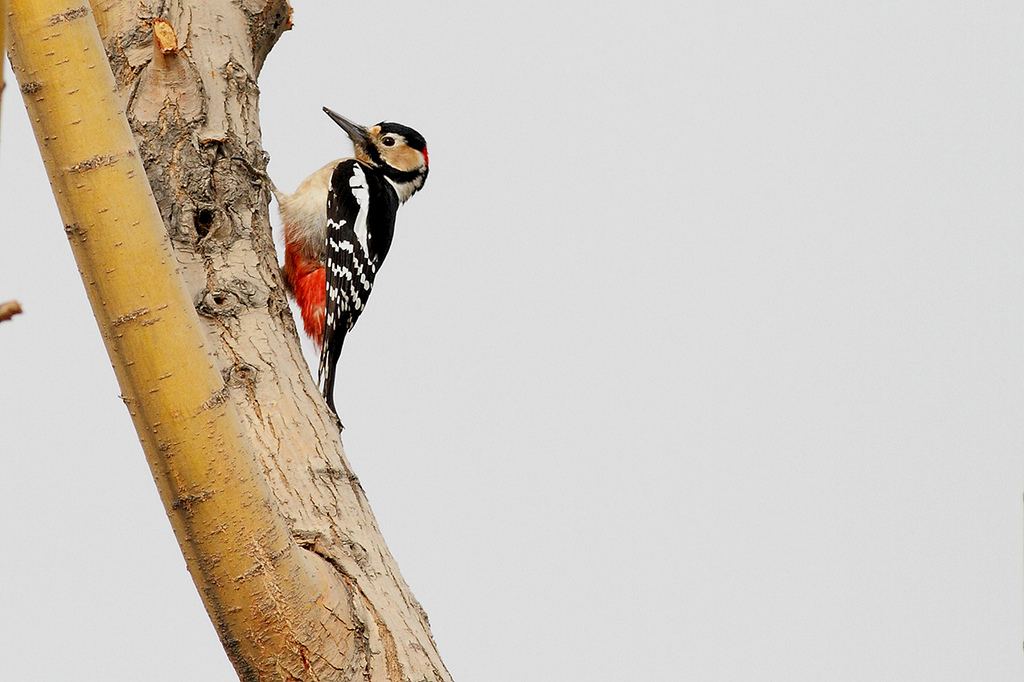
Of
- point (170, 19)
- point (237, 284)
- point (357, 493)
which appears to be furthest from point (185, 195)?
point (357, 493)

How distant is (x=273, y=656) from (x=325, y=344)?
186cm

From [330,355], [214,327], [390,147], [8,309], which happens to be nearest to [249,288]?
[214,327]

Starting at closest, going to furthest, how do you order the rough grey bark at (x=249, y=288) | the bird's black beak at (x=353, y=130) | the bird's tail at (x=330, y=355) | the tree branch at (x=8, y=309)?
the tree branch at (x=8, y=309) → the rough grey bark at (x=249, y=288) → the bird's tail at (x=330, y=355) → the bird's black beak at (x=353, y=130)

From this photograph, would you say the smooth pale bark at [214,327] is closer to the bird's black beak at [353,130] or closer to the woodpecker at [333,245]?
the woodpecker at [333,245]

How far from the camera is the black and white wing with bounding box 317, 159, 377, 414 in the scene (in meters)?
3.55

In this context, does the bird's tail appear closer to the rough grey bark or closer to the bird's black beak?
the rough grey bark

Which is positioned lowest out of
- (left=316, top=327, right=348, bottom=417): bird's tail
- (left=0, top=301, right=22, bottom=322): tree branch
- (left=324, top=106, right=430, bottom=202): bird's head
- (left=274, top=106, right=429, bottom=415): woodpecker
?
(left=0, top=301, right=22, bottom=322): tree branch

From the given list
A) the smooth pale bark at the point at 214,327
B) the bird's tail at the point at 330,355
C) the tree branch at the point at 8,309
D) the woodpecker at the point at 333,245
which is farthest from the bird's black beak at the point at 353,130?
the tree branch at the point at 8,309

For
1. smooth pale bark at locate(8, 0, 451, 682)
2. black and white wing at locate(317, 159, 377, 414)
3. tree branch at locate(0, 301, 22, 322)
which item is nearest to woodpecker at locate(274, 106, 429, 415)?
black and white wing at locate(317, 159, 377, 414)

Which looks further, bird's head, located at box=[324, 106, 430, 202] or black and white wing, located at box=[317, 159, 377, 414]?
bird's head, located at box=[324, 106, 430, 202]

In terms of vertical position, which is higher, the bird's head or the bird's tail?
the bird's head

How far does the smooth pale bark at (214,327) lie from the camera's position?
1.48 m

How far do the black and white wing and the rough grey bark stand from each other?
2.82 feet

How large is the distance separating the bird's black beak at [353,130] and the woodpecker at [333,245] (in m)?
0.21
